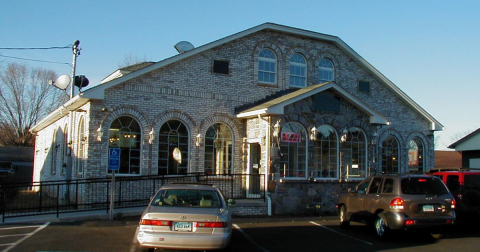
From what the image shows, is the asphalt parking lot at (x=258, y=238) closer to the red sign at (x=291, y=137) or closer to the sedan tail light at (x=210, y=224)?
the sedan tail light at (x=210, y=224)

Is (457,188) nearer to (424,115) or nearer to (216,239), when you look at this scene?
(216,239)

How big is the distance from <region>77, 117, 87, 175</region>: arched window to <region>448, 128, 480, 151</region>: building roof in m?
17.8

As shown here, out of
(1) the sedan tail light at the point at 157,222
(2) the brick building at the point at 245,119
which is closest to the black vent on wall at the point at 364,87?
(2) the brick building at the point at 245,119

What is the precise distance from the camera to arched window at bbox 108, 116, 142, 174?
16.5 m

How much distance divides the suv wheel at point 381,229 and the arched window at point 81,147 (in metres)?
9.88

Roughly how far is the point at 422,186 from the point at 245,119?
836 cm

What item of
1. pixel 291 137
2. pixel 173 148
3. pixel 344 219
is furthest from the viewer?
pixel 173 148

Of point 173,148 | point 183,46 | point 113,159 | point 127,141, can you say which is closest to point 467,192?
point 173,148

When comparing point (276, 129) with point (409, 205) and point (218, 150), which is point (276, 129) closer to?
point (218, 150)

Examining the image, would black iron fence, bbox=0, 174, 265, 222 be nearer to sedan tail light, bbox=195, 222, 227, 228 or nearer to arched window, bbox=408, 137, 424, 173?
sedan tail light, bbox=195, 222, 227, 228

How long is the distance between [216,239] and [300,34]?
43.7ft

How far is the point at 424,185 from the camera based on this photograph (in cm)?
1158

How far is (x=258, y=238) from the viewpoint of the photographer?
11898 millimetres

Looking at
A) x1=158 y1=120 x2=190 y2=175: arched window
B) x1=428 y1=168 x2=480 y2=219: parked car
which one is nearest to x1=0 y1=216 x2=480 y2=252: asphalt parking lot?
x1=428 y1=168 x2=480 y2=219: parked car
